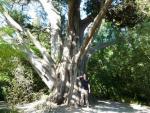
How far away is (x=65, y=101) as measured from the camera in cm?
1969

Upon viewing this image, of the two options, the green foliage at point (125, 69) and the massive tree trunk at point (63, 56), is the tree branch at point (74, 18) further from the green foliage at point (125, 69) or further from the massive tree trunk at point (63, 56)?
the green foliage at point (125, 69)

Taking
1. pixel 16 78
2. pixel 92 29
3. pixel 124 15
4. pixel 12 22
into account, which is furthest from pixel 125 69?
pixel 16 78

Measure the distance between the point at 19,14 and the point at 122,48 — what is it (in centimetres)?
712

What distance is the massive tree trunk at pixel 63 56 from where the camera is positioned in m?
19.7

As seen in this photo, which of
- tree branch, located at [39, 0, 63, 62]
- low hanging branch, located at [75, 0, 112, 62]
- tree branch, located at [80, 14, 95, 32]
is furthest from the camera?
tree branch, located at [39, 0, 63, 62]

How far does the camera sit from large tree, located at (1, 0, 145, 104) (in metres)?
19.7

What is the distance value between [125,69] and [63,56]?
6.05 meters

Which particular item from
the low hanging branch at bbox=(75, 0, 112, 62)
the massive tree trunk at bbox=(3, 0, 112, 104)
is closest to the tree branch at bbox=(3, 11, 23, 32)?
the massive tree trunk at bbox=(3, 0, 112, 104)

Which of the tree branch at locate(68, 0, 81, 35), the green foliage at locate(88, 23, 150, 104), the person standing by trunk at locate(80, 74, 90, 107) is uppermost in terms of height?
the tree branch at locate(68, 0, 81, 35)

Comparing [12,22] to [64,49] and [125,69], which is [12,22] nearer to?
[64,49]

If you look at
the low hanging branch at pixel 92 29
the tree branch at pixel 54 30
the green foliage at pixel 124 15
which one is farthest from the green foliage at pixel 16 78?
the green foliage at pixel 124 15

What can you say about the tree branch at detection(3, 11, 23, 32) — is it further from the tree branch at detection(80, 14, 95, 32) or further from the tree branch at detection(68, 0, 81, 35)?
the tree branch at detection(80, 14, 95, 32)

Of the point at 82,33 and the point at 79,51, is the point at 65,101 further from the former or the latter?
the point at 82,33

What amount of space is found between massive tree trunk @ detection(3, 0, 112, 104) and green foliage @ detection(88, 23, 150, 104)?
3519mm
